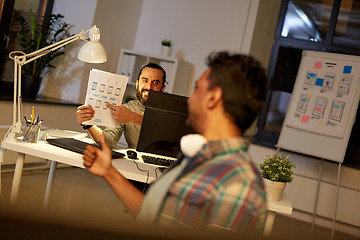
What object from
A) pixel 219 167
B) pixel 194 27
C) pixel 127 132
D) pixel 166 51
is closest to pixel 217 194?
pixel 219 167

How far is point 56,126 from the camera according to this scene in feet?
17.1

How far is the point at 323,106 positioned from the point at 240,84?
4.13 m

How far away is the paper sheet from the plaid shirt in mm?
1740

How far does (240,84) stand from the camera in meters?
1.06

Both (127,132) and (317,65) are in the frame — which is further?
(317,65)

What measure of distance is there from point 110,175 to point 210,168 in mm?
395

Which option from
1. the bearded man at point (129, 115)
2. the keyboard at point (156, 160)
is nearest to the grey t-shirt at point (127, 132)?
the bearded man at point (129, 115)

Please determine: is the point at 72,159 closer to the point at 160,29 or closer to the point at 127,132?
the point at 127,132

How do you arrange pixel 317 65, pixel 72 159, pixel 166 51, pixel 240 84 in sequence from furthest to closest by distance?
pixel 166 51, pixel 317 65, pixel 72 159, pixel 240 84

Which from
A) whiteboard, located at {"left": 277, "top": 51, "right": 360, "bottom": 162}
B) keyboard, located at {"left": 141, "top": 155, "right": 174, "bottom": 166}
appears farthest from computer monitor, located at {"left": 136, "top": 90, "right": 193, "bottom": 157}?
whiteboard, located at {"left": 277, "top": 51, "right": 360, "bottom": 162}

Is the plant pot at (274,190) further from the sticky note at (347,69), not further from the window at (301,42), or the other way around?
the window at (301,42)

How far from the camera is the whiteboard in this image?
482 cm

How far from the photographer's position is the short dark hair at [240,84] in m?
1.06

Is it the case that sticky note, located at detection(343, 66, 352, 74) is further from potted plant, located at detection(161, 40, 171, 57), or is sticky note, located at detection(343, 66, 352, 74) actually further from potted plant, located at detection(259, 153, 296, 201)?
potted plant, located at detection(259, 153, 296, 201)
